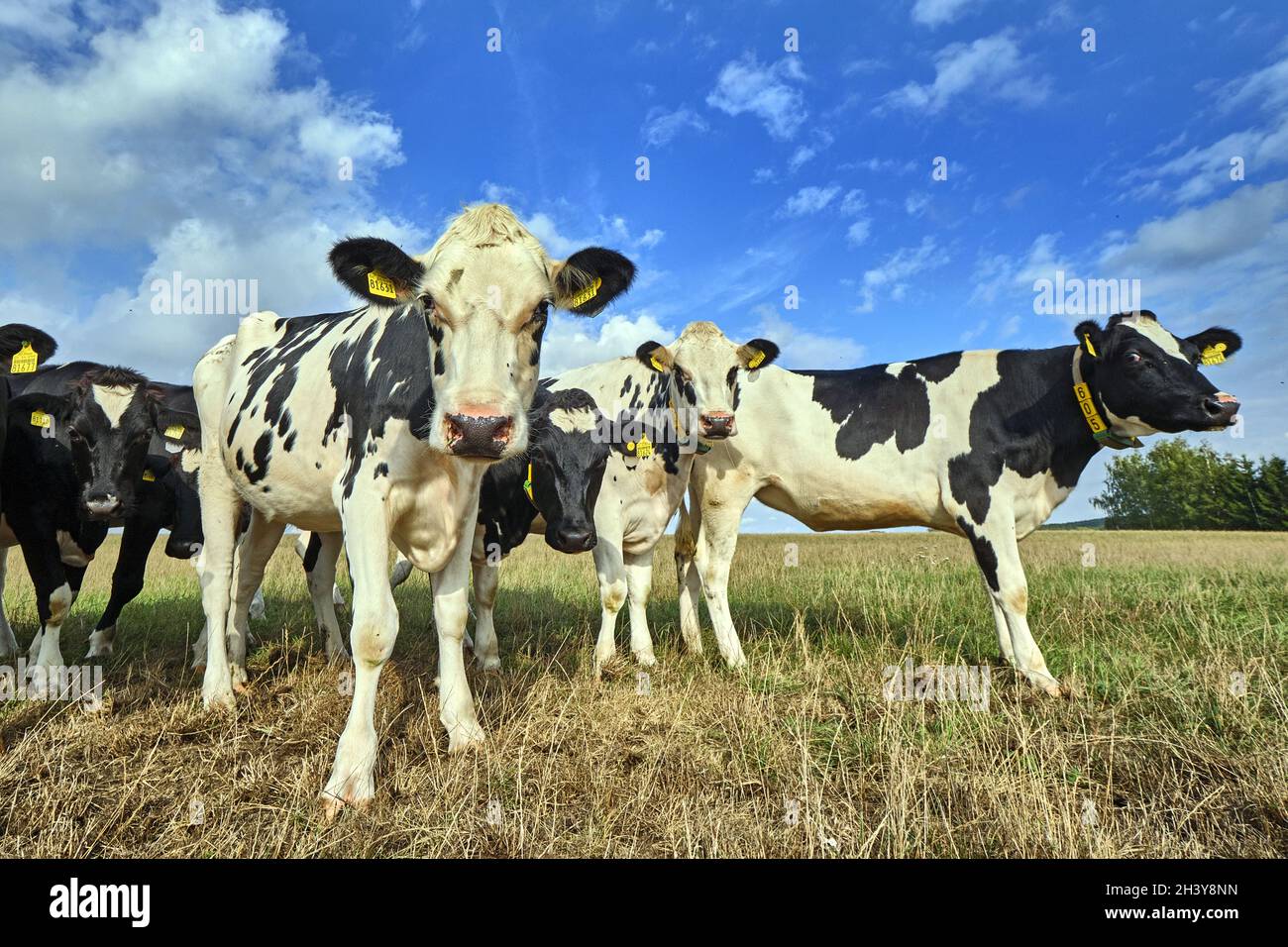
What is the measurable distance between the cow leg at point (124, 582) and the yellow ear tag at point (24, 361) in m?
2.00

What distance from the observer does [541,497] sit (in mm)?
7102

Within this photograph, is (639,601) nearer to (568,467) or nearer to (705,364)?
(568,467)

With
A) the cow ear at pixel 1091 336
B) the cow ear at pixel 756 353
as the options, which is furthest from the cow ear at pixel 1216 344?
the cow ear at pixel 756 353

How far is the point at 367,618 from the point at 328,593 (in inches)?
138

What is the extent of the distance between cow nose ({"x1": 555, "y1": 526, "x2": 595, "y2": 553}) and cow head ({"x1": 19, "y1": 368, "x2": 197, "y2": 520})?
145 inches

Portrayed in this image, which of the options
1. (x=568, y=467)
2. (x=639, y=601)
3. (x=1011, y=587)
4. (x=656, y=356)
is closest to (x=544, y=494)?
(x=568, y=467)

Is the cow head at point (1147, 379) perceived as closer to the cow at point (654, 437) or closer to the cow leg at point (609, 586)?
the cow at point (654, 437)

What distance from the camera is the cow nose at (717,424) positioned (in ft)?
23.7

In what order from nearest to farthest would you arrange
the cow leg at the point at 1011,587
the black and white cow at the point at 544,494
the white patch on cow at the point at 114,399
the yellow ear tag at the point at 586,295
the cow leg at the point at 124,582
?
the yellow ear tag at the point at 586,295 < the cow leg at the point at 1011,587 < the black and white cow at the point at 544,494 < the white patch on cow at the point at 114,399 < the cow leg at the point at 124,582

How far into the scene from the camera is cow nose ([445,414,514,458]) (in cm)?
338
